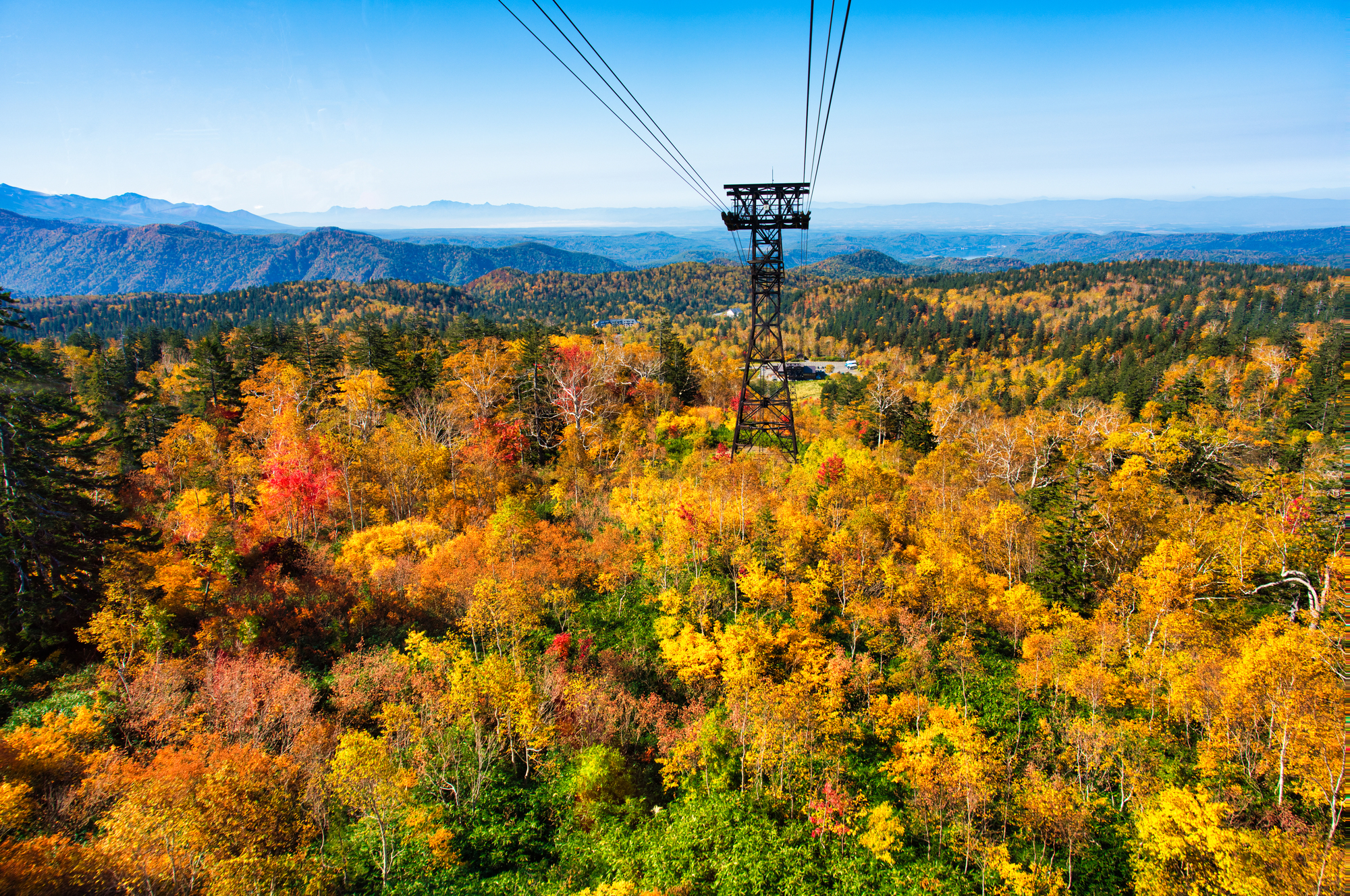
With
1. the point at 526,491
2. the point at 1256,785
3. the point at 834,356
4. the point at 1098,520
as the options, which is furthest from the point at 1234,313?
the point at 526,491

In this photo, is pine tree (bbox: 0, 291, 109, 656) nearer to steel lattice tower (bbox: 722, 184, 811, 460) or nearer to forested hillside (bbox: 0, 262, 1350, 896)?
forested hillside (bbox: 0, 262, 1350, 896)

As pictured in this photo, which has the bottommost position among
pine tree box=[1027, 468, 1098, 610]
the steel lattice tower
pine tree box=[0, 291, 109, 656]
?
pine tree box=[1027, 468, 1098, 610]

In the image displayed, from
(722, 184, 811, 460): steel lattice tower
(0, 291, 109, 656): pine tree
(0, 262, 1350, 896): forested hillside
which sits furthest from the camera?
(722, 184, 811, 460): steel lattice tower

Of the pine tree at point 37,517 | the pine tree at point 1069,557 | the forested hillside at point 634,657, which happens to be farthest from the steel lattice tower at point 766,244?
the pine tree at point 37,517

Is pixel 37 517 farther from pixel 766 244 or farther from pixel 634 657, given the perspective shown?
pixel 766 244

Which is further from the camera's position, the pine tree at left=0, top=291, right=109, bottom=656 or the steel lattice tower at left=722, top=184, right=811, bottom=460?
the steel lattice tower at left=722, top=184, right=811, bottom=460

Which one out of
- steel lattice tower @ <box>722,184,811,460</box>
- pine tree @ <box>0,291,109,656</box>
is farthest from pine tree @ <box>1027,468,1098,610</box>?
pine tree @ <box>0,291,109,656</box>

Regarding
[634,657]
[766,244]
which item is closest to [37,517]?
[634,657]

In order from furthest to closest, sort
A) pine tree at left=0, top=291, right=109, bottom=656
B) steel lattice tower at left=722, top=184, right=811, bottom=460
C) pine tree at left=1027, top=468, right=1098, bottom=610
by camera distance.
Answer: pine tree at left=1027, top=468, right=1098, bottom=610 → steel lattice tower at left=722, top=184, right=811, bottom=460 → pine tree at left=0, top=291, right=109, bottom=656

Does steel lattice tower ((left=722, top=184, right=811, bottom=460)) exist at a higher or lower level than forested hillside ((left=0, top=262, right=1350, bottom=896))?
higher
